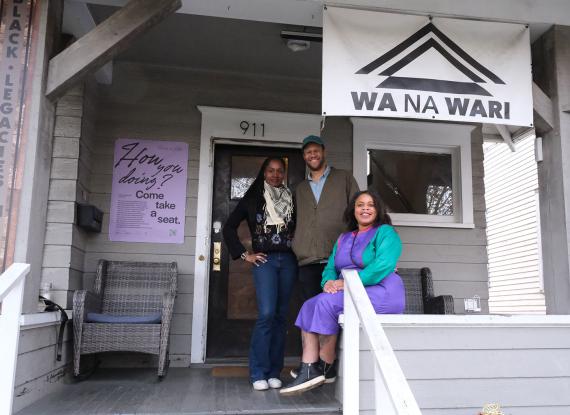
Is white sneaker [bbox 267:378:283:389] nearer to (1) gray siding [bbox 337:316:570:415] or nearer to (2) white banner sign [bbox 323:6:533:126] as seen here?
(1) gray siding [bbox 337:316:570:415]

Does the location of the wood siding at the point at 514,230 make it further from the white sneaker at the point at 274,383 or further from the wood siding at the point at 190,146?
the white sneaker at the point at 274,383

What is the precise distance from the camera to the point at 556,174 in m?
3.25

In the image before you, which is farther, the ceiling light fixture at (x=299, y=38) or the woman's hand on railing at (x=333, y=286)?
the ceiling light fixture at (x=299, y=38)

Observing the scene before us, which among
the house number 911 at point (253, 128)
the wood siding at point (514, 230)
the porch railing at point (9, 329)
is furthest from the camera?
the wood siding at point (514, 230)

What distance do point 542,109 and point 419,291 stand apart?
176 centimetres

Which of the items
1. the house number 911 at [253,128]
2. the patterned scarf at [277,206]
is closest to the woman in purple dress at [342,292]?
the patterned scarf at [277,206]

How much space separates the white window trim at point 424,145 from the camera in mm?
4559

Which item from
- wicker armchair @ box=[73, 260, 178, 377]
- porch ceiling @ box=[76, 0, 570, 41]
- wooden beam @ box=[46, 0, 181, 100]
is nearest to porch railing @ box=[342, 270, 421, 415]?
wicker armchair @ box=[73, 260, 178, 377]

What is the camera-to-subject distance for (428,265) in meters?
4.52

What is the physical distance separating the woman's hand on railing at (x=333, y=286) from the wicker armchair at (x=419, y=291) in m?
1.55

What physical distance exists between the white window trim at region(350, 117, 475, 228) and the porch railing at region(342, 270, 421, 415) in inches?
88.4

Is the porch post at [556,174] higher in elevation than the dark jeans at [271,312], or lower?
higher

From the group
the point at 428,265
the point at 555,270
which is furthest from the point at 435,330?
the point at 428,265

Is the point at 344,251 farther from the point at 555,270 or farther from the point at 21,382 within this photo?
the point at 21,382
